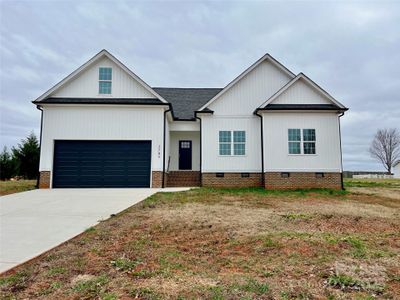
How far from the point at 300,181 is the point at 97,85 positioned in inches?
498

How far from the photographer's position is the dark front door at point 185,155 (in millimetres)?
18938

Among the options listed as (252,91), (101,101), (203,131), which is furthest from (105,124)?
(252,91)

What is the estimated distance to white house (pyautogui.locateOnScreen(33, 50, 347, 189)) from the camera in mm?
14750

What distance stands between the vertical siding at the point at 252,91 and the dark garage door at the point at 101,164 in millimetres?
5186

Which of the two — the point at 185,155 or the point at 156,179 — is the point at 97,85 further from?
the point at 185,155

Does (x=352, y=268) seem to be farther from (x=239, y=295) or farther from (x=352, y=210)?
(x=352, y=210)

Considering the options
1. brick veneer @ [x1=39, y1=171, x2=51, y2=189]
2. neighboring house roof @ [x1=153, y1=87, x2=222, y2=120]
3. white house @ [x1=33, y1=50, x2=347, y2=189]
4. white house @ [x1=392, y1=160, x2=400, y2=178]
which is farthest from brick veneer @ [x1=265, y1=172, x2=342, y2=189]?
white house @ [x1=392, y1=160, x2=400, y2=178]

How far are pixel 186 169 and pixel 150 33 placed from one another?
35.0ft

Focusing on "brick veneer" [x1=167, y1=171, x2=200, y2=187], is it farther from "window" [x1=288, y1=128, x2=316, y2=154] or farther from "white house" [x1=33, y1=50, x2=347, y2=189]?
"window" [x1=288, y1=128, x2=316, y2=154]

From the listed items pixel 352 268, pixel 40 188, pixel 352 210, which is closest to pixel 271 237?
pixel 352 268

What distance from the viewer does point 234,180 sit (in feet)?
51.9

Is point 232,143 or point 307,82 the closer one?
point 307,82

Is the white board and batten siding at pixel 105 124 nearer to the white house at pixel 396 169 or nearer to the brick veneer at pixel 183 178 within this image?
the brick veneer at pixel 183 178

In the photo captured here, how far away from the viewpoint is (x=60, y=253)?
4.40m
